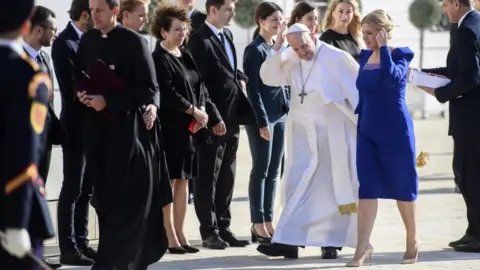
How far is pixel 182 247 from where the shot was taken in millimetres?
9188

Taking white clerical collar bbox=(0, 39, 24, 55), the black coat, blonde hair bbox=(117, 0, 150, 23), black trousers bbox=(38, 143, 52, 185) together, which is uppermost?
blonde hair bbox=(117, 0, 150, 23)

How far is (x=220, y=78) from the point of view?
9516 mm

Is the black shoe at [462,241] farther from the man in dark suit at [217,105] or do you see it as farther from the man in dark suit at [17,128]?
the man in dark suit at [17,128]

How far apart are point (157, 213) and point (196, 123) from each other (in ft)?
4.96

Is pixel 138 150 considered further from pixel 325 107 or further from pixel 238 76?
pixel 238 76

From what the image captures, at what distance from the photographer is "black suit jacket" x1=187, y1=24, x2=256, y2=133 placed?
9461mm

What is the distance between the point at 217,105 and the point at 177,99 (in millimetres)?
729

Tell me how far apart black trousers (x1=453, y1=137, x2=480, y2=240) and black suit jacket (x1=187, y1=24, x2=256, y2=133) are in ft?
5.17

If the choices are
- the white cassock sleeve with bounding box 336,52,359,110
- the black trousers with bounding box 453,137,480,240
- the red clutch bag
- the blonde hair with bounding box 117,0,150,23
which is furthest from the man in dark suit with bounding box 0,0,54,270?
the black trousers with bounding box 453,137,480,240

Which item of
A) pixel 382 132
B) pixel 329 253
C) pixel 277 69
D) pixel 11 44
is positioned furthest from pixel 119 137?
pixel 11 44

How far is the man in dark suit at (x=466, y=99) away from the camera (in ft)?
30.9

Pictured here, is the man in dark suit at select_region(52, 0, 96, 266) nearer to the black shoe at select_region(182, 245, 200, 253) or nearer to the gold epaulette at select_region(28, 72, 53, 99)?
the black shoe at select_region(182, 245, 200, 253)

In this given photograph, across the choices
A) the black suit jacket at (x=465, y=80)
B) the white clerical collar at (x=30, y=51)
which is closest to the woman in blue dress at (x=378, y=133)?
the black suit jacket at (x=465, y=80)

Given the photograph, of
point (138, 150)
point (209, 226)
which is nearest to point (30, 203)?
point (138, 150)
